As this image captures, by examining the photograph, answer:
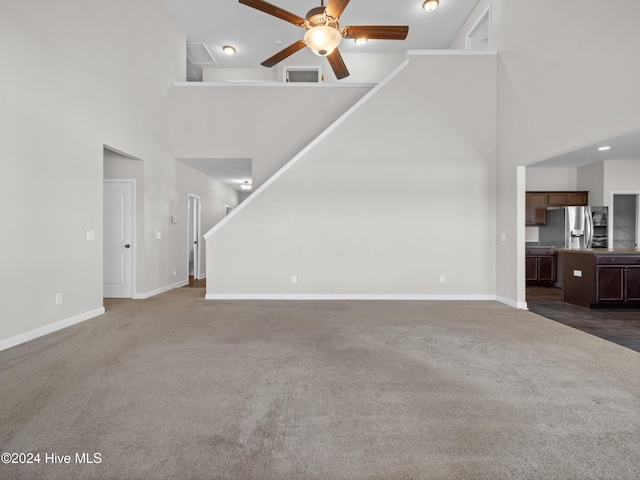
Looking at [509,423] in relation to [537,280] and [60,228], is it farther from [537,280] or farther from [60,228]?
[537,280]

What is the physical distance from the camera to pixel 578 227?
6516 mm

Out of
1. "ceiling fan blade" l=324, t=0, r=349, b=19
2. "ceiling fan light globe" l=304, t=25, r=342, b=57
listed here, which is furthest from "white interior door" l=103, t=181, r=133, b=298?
"ceiling fan blade" l=324, t=0, r=349, b=19

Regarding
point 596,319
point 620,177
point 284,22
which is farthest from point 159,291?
point 620,177

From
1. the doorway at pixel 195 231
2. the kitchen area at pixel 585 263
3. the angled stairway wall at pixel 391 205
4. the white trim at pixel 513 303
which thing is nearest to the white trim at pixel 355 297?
the angled stairway wall at pixel 391 205

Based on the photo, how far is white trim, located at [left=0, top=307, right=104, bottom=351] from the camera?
303 centimetres

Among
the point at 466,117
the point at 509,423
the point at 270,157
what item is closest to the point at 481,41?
the point at 466,117

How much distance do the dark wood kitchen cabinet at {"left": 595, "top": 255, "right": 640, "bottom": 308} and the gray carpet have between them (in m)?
1.72

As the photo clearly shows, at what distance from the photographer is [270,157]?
6.21 metres

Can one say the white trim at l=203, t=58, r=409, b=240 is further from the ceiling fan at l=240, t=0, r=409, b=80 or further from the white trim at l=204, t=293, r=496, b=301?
the ceiling fan at l=240, t=0, r=409, b=80

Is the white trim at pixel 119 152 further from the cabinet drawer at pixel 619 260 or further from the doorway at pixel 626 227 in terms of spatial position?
the doorway at pixel 626 227

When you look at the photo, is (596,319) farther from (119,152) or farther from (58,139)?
(119,152)

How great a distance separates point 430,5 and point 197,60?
19.4 feet

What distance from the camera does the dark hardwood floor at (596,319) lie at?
138 inches

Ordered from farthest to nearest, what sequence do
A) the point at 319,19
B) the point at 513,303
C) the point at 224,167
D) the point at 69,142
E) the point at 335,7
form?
→ the point at 224,167, the point at 513,303, the point at 69,142, the point at 319,19, the point at 335,7
